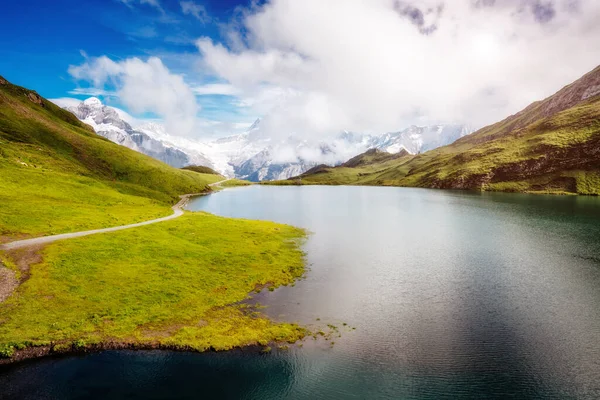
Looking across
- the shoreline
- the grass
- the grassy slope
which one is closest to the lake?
the shoreline

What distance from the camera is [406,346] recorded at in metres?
35.6

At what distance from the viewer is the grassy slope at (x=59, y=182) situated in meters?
75.1

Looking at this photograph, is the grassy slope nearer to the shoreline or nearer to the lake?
the shoreline

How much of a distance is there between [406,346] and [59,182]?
12226 centimetres

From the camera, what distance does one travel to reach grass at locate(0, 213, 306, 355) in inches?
1399

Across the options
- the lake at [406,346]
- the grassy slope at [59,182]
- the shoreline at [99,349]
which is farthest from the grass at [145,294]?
the grassy slope at [59,182]

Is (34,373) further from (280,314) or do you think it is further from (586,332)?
(586,332)

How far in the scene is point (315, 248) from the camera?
81062 millimetres

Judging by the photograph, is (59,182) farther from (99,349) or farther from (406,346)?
(406,346)

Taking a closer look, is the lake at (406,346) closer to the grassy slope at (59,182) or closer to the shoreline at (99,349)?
the shoreline at (99,349)

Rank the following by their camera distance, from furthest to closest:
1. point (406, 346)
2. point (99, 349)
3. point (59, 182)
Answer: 1. point (59, 182)
2. point (406, 346)
3. point (99, 349)

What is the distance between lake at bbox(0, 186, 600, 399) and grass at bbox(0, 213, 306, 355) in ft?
9.02

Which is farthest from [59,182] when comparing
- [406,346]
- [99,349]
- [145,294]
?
[406,346]

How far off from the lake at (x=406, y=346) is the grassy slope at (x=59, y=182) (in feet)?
167
